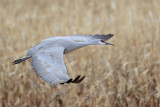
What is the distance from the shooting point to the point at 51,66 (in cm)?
251

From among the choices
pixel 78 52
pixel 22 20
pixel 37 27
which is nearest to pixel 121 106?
pixel 78 52

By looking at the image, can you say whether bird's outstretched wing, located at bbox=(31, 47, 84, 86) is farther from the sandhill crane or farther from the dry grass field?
the dry grass field

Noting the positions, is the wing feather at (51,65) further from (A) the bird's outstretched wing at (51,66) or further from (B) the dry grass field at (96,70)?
(B) the dry grass field at (96,70)

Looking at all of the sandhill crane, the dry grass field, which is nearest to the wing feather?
the sandhill crane

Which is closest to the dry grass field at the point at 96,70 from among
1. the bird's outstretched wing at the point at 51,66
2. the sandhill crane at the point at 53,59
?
the sandhill crane at the point at 53,59

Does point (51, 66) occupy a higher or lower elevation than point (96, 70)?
higher

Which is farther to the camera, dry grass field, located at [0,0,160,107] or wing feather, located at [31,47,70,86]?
dry grass field, located at [0,0,160,107]

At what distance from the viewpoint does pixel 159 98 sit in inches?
125

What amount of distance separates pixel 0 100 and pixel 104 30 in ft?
6.74

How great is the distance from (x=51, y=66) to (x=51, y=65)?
2 cm

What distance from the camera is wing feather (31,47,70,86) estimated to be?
2.33 metres

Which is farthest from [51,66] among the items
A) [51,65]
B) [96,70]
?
[96,70]

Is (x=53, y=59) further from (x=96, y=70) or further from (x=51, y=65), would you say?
(x=96, y=70)

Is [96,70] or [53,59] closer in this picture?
[53,59]
